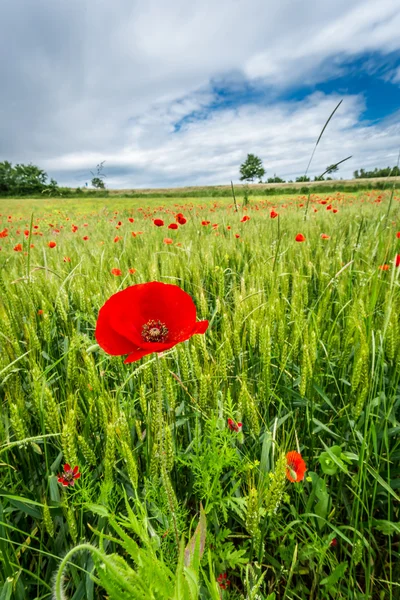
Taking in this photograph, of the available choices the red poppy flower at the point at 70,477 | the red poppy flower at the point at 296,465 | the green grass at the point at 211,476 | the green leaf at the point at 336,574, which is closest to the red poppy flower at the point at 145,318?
the green grass at the point at 211,476

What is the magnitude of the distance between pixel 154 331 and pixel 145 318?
0.18 ft

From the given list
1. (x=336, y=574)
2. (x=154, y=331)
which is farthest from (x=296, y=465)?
(x=154, y=331)

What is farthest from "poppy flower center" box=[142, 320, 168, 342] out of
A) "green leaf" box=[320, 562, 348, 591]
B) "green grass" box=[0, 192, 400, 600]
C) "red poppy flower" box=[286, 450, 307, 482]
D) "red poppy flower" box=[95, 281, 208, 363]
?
"green leaf" box=[320, 562, 348, 591]

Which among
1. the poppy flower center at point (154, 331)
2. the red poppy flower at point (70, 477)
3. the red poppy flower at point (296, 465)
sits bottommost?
the red poppy flower at point (296, 465)

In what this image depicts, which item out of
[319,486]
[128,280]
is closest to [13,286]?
[128,280]

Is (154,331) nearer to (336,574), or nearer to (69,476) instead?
(69,476)

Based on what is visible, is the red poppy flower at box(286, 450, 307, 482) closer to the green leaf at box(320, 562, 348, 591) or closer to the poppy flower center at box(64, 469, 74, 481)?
the green leaf at box(320, 562, 348, 591)

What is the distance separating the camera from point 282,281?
1.64 m

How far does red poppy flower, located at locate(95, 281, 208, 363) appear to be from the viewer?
0.58 m

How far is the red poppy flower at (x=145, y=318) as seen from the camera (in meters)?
0.58

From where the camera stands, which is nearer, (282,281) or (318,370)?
(318,370)

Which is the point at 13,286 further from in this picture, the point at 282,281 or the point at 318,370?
the point at 318,370

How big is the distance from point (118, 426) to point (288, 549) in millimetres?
480

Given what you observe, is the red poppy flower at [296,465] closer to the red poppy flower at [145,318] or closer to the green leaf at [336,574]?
the green leaf at [336,574]
